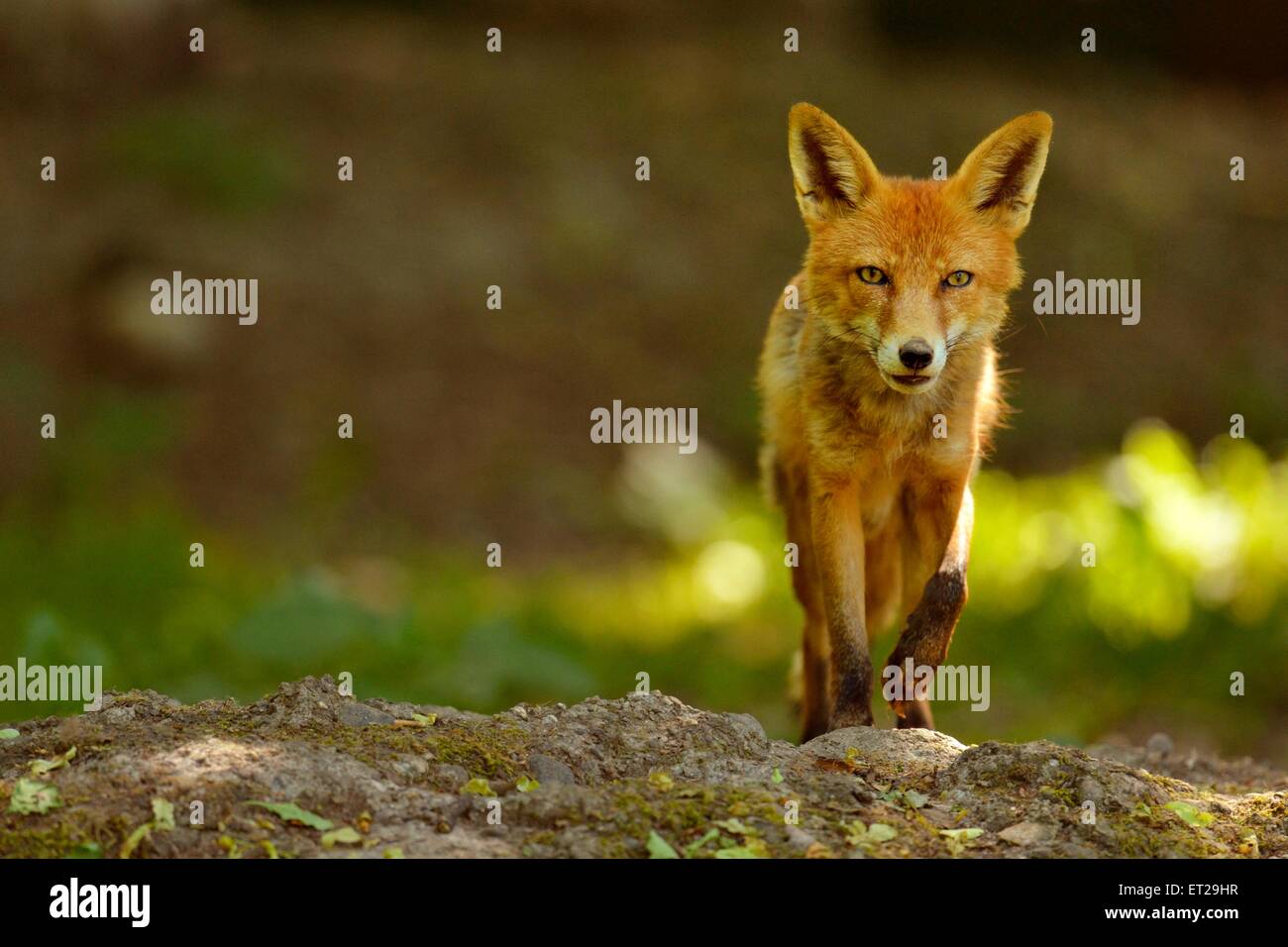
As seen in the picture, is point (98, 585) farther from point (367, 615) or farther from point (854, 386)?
point (854, 386)

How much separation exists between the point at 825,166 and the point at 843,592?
1568mm

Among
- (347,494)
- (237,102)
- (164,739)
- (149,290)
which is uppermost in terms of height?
(237,102)

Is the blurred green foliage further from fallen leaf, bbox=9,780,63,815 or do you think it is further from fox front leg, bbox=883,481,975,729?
fallen leaf, bbox=9,780,63,815

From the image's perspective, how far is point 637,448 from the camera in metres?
12.5

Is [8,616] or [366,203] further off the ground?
[366,203]

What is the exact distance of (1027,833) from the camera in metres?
3.97

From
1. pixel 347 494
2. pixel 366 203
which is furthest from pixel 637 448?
pixel 366 203

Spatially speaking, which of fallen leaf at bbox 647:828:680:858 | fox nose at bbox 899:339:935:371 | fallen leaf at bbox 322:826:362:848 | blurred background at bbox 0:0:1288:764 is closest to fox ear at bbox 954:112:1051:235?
fox nose at bbox 899:339:935:371

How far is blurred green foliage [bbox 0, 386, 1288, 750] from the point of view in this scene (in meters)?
7.96

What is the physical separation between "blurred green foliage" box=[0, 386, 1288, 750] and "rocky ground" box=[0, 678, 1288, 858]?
2.32 metres

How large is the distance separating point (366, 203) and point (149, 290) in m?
2.56

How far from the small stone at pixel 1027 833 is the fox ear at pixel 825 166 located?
7.70 ft

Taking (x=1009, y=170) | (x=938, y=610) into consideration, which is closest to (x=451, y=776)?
(x=938, y=610)

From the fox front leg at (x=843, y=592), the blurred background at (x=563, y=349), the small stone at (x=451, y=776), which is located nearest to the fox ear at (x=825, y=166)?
the fox front leg at (x=843, y=592)
